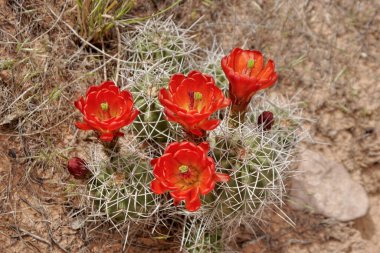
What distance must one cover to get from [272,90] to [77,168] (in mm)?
1570

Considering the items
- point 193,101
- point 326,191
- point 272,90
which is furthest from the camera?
point 272,90

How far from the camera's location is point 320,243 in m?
3.39

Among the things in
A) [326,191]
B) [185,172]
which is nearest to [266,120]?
[185,172]

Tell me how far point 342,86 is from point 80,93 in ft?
5.93

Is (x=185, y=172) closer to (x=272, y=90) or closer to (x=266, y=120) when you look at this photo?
(x=266, y=120)

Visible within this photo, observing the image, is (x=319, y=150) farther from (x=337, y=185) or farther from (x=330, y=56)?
(x=330, y=56)

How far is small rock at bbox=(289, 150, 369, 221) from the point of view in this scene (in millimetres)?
3453

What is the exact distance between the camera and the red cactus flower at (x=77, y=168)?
2566 millimetres

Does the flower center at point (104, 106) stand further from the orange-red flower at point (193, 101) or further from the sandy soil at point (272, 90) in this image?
the sandy soil at point (272, 90)

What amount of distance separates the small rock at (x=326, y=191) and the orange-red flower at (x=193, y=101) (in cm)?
134

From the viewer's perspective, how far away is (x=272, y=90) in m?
3.62

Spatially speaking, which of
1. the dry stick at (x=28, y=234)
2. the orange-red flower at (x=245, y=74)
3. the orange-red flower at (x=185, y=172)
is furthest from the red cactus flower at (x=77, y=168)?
the orange-red flower at (x=245, y=74)

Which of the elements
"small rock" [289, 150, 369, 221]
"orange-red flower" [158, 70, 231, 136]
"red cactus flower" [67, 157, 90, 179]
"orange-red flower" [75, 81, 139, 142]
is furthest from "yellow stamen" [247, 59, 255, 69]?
"small rock" [289, 150, 369, 221]

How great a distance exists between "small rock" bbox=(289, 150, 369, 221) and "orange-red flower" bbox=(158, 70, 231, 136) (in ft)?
4.41
